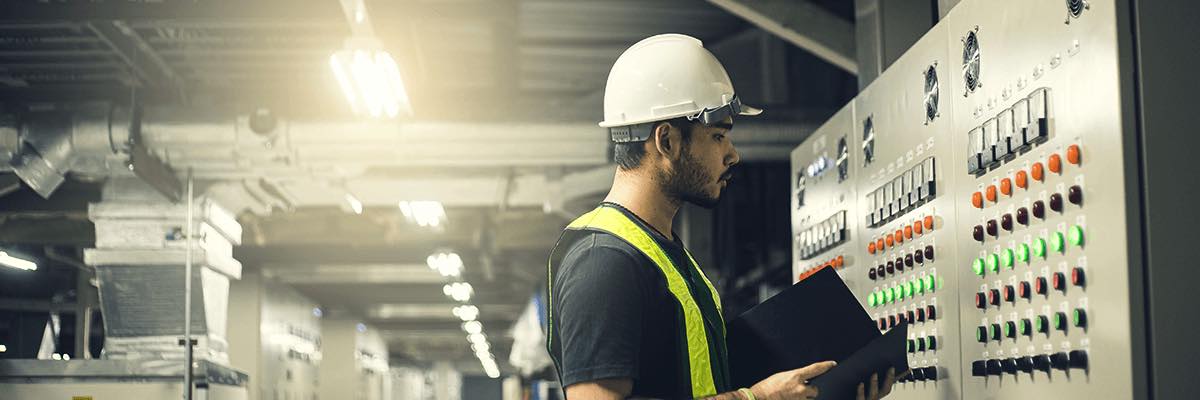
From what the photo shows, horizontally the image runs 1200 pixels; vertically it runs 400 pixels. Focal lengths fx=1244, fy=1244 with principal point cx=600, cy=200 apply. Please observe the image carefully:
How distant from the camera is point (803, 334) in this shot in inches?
101

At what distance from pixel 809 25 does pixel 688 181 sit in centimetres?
296

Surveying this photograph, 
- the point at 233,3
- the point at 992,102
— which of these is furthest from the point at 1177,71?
the point at 233,3

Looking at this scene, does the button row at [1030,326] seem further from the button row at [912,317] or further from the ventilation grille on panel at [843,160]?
the ventilation grille on panel at [843,160]

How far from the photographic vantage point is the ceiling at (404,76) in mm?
6367

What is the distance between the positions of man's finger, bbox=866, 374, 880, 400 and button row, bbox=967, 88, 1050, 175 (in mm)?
517

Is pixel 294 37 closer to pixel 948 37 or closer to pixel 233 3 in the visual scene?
pixel 233 3

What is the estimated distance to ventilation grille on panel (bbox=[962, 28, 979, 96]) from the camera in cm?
276

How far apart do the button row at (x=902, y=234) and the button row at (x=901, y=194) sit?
0.15 ft

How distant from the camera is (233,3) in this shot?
5.91 metres

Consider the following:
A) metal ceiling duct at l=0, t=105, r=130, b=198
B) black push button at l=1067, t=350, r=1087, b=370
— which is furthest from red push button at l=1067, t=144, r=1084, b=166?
metal ceiling duct at l=0, t=105, r=130, b=198

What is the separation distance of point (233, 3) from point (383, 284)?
11.9 m

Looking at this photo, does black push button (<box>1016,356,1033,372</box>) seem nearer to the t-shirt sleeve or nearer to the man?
the man

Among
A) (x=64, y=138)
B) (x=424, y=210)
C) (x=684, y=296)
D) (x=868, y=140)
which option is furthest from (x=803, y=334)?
(x=424, y=210)

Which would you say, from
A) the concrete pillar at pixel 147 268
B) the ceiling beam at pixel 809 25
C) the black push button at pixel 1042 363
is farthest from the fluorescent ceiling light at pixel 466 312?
the black push button at pixel 1042 363
